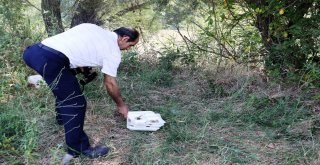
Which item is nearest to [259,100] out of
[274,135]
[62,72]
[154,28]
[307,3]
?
[274,135]

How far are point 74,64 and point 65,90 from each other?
305 millimetres

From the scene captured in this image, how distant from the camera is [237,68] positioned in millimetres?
5484

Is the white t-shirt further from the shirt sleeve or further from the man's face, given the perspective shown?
the man's face

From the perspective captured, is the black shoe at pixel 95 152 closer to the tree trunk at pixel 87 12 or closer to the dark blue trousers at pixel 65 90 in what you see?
the dark blue trousers at pixel 65 90

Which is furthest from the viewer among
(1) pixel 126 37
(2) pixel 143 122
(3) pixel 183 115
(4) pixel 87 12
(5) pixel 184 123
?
(4) pixel 87 12

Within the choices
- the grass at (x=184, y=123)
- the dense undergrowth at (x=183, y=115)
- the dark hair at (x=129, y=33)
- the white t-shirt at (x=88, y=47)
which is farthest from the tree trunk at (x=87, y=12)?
the white t-shirt at (x=88, y=47)

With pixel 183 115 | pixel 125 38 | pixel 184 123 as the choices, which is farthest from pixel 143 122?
pixel 125 38

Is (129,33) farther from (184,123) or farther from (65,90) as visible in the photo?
(184,123)

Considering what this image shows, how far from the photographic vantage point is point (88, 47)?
11.3 feet

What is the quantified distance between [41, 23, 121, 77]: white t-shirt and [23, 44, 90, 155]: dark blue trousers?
0.34 feet

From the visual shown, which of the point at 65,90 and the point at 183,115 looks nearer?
the point at 65,90

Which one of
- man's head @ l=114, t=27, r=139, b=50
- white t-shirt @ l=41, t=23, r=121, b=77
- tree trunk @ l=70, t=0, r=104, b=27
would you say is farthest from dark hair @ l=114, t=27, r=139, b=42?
tree trunk @ l=70, t=0, r=104, b=27

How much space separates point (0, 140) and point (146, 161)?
1.27m

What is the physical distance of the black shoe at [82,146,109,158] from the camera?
3342mm
